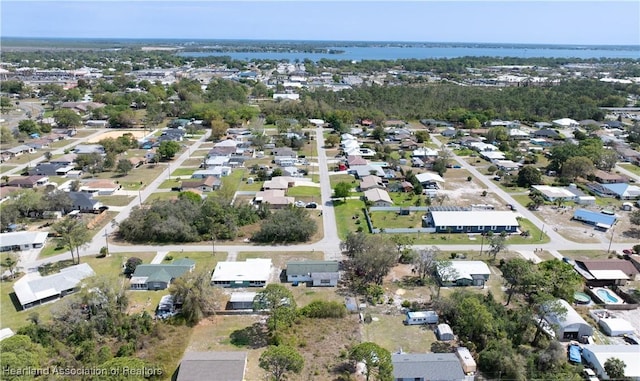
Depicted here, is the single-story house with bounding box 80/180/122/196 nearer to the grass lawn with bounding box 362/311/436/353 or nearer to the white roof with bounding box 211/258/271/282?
the white roof with bounding box 211/258/271/282

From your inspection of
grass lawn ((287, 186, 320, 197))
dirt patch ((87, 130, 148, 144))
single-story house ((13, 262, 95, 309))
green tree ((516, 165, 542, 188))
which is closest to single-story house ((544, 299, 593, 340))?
A: grass lawn ((287, 186, 320, 197))

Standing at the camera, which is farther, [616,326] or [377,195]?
[377,195]

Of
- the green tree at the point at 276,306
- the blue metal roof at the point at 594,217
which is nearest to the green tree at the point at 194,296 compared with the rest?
the green tree at the point at 276,306

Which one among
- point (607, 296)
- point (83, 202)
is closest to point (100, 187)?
point (83, 202)

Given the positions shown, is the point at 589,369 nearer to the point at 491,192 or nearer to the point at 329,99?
the point at 491,192

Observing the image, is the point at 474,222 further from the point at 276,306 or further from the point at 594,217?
the point at 276,306
